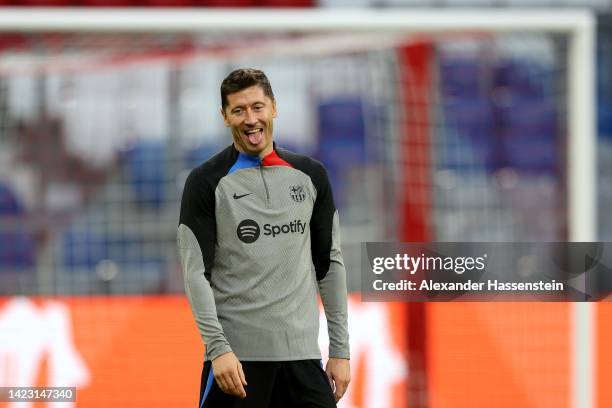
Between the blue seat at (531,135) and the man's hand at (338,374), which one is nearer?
the man's hand at (338,374)

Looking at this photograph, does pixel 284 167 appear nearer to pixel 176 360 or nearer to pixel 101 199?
pixel 176 360

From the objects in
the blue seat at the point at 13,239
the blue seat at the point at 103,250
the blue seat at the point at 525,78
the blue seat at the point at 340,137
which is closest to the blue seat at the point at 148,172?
the blue seat at the point at 103,250

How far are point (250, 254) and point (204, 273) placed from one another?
97mm

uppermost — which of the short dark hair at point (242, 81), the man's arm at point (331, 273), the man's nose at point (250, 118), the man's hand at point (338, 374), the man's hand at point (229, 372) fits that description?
the short dark hair at point (242, 81)

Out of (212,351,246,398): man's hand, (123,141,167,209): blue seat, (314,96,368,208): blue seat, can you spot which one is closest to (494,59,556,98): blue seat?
(314,96,368,208): blue seat

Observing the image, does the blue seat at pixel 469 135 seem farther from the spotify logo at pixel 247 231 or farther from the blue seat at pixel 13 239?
the spotify logo at pixel 247 231

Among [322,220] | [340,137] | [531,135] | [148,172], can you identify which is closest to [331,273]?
[322,220]

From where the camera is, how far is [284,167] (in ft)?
7.80

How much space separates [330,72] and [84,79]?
1.35m

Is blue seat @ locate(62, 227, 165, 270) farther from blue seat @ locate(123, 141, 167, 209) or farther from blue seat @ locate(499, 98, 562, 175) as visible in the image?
blue seat @ locate(499, 98, 562, 175)

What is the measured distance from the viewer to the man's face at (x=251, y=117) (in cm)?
228

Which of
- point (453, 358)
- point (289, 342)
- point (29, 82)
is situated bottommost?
point (453, 358)

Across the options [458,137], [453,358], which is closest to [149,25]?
[453,358]

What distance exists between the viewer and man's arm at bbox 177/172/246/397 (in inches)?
88.9
